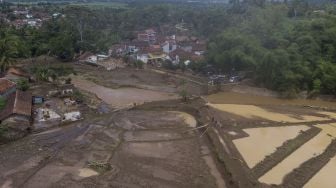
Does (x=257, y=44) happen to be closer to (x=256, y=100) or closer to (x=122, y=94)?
(x=256, y=100)

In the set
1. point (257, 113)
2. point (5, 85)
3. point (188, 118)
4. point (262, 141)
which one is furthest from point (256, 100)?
point (5, 85)

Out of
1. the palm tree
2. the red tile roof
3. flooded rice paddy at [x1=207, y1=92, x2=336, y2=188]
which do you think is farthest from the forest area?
the red tile roof

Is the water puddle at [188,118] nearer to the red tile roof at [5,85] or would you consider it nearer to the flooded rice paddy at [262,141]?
the flooded rice paddy at [262,141]

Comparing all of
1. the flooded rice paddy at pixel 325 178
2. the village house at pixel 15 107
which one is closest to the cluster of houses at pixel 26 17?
the village house at pixel 15 107

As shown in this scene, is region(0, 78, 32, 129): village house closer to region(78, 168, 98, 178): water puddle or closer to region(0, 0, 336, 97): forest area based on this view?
region(0, 0, 336, 97): forest area

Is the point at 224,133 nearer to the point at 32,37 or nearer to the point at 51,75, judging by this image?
the point at 51,75
